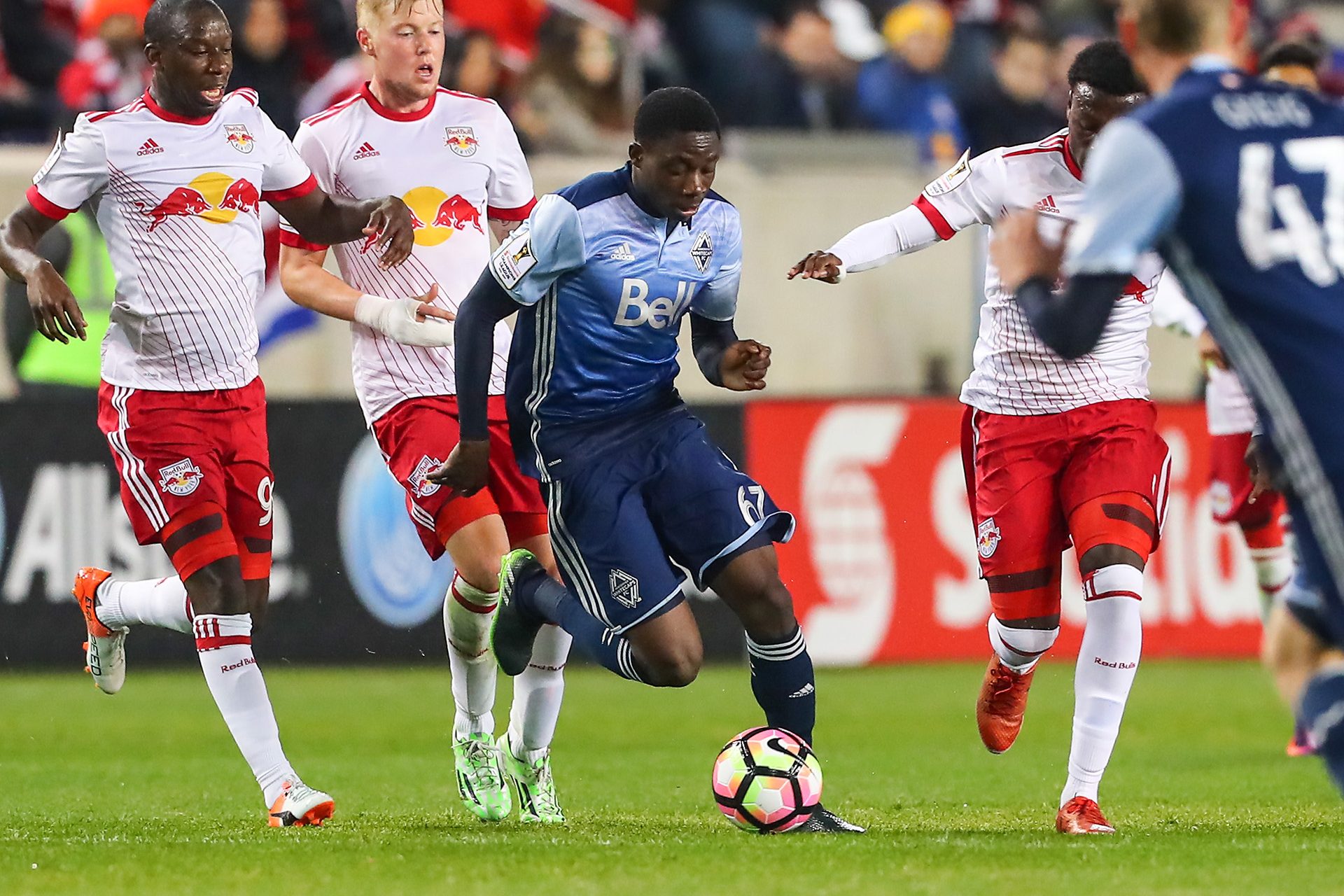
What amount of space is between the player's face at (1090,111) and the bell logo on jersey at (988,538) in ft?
4.20

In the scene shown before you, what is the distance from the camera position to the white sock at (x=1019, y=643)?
7.11 meters

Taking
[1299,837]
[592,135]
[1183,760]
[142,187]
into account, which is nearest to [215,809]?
[142,187]

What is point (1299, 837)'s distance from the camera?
6277 millimetres

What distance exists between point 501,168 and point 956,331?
340 inches

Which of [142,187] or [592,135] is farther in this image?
[592,135]

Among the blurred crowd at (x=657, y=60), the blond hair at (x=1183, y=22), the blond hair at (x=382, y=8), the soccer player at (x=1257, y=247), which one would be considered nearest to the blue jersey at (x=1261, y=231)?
the soccer player at (x=1257, y=247)

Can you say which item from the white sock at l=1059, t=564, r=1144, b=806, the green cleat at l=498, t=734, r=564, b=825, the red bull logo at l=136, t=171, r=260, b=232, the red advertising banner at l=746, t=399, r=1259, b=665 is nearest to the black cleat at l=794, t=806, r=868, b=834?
the white sock at l=1059, t=564, r=1144, b=806

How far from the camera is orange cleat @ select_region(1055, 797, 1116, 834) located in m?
6.41

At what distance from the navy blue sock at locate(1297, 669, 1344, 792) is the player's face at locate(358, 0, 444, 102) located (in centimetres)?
414

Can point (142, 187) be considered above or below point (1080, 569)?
above

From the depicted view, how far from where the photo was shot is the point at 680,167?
20.8 feet

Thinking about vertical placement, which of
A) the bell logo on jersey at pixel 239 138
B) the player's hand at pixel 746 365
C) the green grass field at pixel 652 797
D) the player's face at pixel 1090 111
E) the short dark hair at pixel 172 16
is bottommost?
the green grass field at pixel 652 797

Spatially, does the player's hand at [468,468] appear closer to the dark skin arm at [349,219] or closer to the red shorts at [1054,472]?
the dark skin arm at [349,219]

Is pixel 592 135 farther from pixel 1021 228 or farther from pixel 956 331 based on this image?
pixel 1021 228
